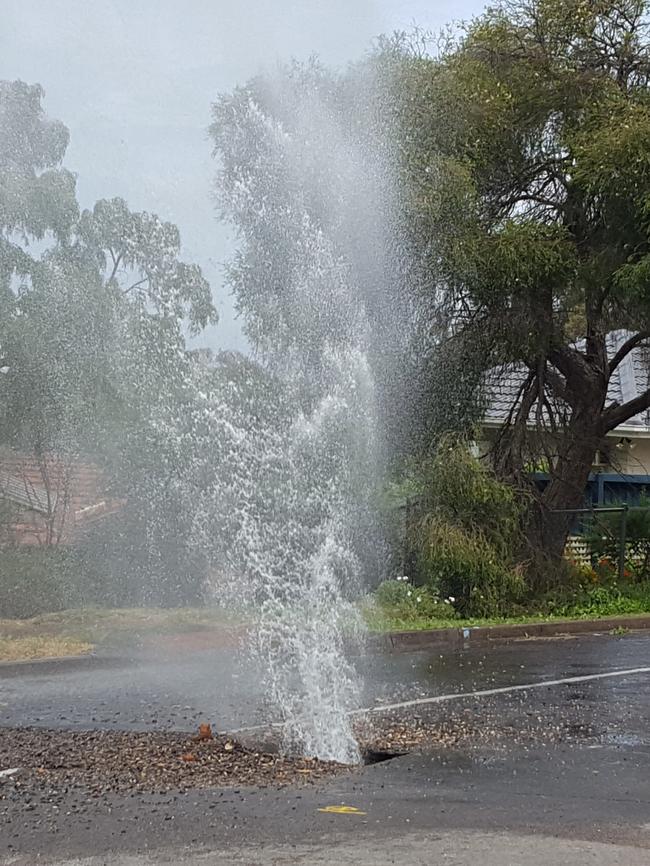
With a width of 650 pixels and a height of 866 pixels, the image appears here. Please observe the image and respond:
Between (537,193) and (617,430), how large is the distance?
9958 mm

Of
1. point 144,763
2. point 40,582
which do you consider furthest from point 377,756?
point 40,582

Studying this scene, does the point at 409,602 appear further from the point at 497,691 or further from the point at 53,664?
the point at 53,664

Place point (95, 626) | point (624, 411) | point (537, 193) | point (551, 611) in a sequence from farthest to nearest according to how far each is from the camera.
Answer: point (624, 411), point (537, 193), point (551, 611), point (95, 626)

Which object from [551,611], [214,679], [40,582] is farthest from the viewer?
[551,611]

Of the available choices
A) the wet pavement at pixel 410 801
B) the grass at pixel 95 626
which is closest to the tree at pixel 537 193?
the grass at pixel 95 626

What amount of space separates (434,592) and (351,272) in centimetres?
438

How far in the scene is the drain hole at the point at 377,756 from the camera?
A: 6.36m

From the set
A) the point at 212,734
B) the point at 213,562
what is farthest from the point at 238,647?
the point at 212,734

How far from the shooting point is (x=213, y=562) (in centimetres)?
1262

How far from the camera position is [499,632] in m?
12.8

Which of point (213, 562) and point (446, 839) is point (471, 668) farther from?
point (446, 839)

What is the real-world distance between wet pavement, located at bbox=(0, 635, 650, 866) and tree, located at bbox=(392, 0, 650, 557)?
6.91 meters

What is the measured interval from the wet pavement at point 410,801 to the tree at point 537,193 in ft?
22.7

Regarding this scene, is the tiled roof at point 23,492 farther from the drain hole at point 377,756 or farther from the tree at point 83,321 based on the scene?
the drain hole at point 377,756
